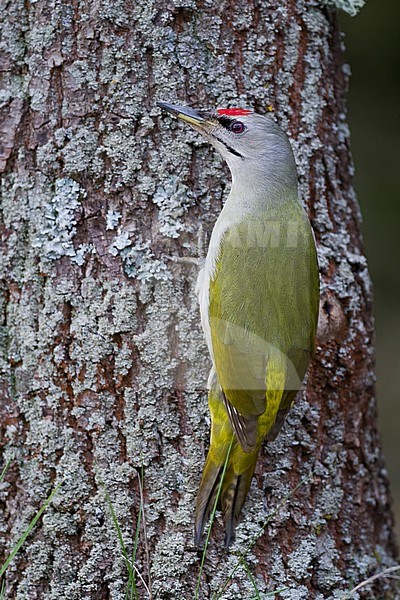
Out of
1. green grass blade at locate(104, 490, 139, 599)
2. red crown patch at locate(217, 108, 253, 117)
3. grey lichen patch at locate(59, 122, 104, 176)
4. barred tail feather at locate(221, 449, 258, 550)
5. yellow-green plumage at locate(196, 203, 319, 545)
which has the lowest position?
green grass blade at locate(104, 490, 139, 599)

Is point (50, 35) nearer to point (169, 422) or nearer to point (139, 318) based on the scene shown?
point (139, 318)

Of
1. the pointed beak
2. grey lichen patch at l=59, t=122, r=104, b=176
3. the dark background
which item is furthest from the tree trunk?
the dark background

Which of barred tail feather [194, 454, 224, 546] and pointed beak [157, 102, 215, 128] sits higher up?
pointed beak [157, 102, 215, 128]

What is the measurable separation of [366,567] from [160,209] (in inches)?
61.2

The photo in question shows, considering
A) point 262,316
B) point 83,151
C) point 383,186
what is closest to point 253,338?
point 262,316

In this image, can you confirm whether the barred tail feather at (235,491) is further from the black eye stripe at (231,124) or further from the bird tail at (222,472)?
the black eye stripe at (231,124)

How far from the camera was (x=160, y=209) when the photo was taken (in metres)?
2.78

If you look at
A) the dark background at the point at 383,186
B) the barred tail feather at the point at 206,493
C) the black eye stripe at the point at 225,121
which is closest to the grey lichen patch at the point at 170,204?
the black eye stripe at the point at 225,121

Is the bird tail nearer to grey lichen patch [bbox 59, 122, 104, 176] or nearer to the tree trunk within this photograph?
the tree trunk

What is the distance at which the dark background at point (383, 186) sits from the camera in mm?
6059

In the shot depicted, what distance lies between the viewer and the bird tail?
2643mm

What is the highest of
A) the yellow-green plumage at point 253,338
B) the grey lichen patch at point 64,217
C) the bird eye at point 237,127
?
the bird eye at point 237,127

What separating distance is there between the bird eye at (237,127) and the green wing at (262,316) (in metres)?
0.32

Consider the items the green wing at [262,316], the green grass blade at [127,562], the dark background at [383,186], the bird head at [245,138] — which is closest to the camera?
the green grass blade at [127,562]
